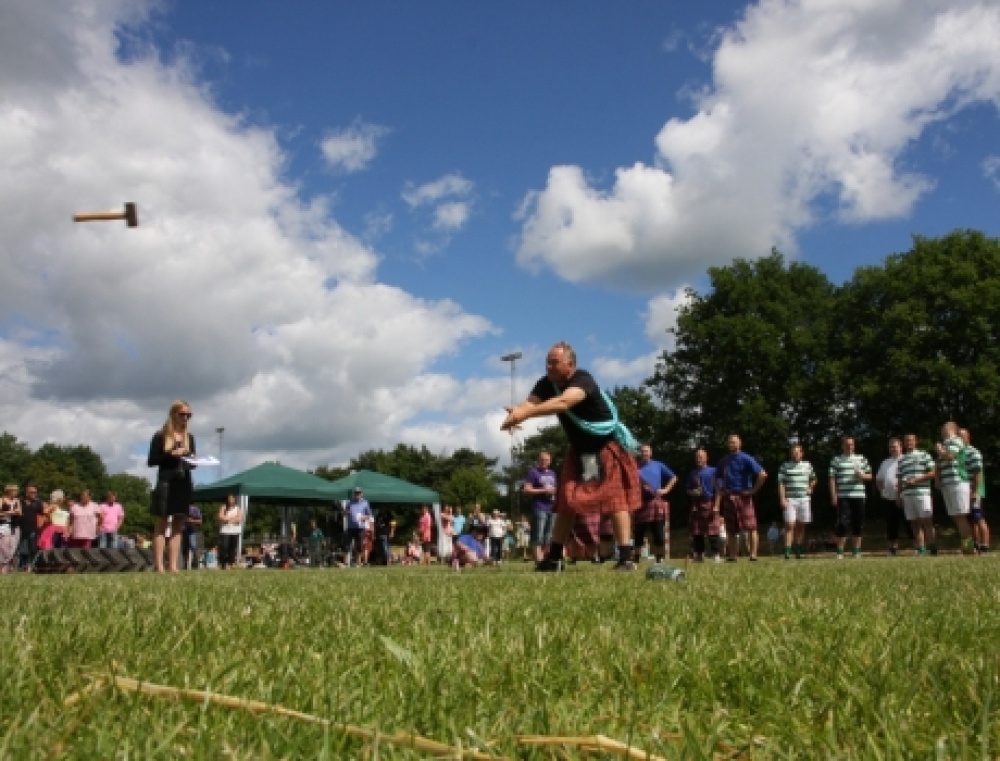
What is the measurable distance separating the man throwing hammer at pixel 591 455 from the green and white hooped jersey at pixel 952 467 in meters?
8.08

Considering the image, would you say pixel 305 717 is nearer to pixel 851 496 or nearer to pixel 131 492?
pixel 851 496

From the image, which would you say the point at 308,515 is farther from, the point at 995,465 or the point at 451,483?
the point at 451,483

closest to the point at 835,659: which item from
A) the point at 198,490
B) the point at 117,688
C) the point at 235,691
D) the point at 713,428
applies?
the point at 235,691

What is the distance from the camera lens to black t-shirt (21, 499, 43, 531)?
19.4 metres

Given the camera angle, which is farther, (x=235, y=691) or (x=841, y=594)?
(x=841, y=594)

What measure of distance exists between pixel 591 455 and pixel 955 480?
8.56 meters

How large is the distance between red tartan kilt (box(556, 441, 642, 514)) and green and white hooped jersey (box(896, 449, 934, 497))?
886cm

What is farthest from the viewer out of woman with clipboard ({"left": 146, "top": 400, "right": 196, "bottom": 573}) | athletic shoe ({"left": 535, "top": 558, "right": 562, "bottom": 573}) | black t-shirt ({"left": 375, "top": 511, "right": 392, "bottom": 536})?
black t-shirt ({"left": 375, "top": 511, "right": 392, "bottom": 536})

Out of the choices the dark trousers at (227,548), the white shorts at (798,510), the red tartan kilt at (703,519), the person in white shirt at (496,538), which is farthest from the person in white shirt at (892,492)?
the dark trousers at (227,548)

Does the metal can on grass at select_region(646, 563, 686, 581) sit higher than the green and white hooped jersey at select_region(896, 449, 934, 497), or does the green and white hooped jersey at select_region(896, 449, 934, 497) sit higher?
the green and white hooped jersey at select_region(896, 449, 934, 497)

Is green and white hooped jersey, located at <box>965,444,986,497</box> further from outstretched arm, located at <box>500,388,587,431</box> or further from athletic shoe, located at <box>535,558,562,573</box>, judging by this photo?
outstretched arm, located at <box>500,388,587,431</box>

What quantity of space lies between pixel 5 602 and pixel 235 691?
312cm

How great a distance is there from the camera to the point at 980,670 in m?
2.02

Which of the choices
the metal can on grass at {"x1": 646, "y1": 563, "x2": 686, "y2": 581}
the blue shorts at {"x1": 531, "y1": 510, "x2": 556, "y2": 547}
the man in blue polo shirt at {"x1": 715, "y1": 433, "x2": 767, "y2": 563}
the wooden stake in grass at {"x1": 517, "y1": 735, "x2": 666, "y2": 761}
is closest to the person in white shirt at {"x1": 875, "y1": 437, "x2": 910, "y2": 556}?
the man in blue polo shirt at {"x1": 715, "y1": 433, "x2": 767, "y2": 563}
